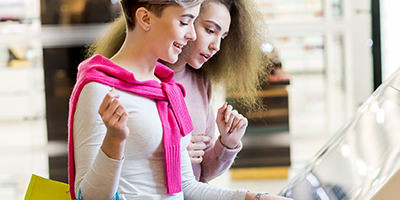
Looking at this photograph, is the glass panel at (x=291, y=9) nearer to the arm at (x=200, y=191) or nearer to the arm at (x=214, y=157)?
the arm at (x=214, y=157)

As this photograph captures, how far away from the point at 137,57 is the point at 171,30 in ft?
0.30

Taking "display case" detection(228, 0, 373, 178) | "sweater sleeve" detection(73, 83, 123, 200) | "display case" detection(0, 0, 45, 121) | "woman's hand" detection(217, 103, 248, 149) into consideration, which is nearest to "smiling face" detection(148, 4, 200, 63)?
"sweater sleeve" detection(73, 83, 123, 200)

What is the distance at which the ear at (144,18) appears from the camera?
4.12 ft

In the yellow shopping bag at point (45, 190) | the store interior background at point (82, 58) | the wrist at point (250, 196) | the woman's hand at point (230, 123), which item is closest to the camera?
the wrist at point (250, 196)

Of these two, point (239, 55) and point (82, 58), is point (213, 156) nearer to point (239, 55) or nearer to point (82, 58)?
point (239, 55)

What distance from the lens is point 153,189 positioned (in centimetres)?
124

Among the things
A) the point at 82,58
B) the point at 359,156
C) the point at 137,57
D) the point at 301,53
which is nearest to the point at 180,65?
the point at 137,57

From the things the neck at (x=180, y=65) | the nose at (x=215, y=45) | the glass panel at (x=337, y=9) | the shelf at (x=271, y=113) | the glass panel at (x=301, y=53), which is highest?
the nose at (x=215, y=45)

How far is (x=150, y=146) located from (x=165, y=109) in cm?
10

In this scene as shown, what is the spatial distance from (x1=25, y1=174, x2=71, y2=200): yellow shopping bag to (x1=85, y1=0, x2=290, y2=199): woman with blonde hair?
36 centimetres

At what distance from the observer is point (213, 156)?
1.74 meters

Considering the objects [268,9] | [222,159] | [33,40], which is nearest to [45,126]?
[33,40]

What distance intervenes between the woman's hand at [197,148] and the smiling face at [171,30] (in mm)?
450

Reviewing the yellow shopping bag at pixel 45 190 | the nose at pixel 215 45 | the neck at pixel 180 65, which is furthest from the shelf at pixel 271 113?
the yellow shopping bag at pixel 45 190
